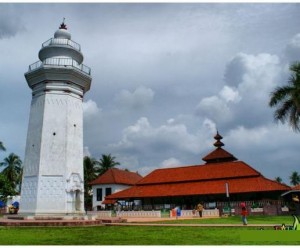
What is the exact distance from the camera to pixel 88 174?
173 ft

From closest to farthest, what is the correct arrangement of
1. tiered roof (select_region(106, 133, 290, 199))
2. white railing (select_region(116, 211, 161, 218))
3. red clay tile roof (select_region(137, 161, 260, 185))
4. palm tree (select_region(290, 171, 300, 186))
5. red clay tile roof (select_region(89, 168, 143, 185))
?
white railing (select_region(116, 211, 161, 218)) < tiered roof (select_region(106, 133, 290, 199)) < red clay tile roof (select_region(137, 161, 260, 185)) < red clay tile roof (select_region(89, 168, 143, 185)) < palm tree (select_region(290, 171, 300, 186))

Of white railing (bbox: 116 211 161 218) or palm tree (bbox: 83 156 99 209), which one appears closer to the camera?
white railing (bbox: 116 211 161 218)

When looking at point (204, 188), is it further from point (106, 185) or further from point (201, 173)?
point (106, 185)

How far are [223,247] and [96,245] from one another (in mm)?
3377

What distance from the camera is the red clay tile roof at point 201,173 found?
3316cm

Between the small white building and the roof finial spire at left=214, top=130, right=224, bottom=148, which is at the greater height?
the roof finial spire at left=214, top=130, right=224, bottom=148

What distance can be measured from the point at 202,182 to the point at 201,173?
1.99 meters

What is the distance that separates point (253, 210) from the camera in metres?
27.9

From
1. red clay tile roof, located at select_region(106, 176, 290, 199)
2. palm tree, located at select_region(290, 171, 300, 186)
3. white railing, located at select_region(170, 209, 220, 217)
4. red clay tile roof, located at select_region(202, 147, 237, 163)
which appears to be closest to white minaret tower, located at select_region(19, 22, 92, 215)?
white railing, located at select_region(170, 209, 220, 217)

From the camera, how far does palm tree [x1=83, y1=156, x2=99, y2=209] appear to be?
169ft

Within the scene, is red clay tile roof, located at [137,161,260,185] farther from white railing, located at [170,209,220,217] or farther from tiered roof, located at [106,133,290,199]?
white railing, located at [170,209,220,217]

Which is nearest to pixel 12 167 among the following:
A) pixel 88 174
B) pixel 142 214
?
pixel 88 174

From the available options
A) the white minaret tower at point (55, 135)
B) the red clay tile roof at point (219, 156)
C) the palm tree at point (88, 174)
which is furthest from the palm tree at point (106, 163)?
the white minaret tower at point (55, 135)

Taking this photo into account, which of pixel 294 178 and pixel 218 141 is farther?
pixel 294 178
